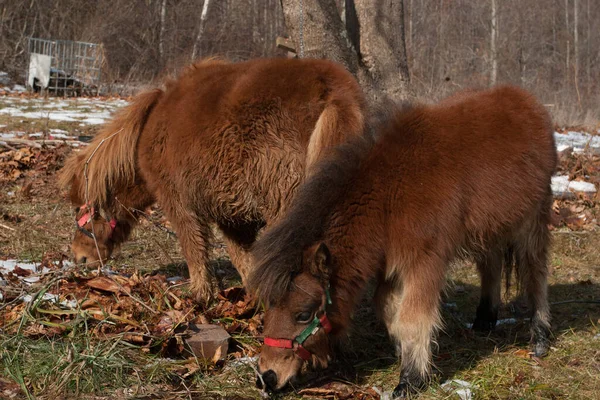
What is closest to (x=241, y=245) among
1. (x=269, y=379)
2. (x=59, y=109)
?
(x=269, y=379)

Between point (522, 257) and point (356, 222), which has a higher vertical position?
point (356, 222)

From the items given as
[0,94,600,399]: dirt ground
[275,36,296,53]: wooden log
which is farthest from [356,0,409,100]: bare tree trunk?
[0,94,600,399]: dirt ground

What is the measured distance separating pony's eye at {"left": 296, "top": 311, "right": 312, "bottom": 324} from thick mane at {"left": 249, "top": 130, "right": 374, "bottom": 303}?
0.57 ft

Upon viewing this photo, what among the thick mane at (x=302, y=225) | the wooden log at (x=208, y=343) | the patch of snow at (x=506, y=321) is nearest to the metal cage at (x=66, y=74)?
the wooden log at (x=208, y=343)

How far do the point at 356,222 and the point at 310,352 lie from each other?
0.88 m

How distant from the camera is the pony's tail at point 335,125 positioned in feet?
15.2

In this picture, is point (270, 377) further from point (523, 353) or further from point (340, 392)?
point (523, 353)

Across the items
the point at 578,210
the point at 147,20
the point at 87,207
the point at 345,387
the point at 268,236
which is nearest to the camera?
the point at 268,236

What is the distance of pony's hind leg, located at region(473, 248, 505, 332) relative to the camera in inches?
212

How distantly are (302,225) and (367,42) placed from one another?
5070 mm

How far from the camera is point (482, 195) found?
4.31 meters

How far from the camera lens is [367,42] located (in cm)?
835

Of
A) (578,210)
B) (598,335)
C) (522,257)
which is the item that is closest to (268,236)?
(522,257)

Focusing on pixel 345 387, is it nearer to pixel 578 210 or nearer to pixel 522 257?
pixel 522 257
